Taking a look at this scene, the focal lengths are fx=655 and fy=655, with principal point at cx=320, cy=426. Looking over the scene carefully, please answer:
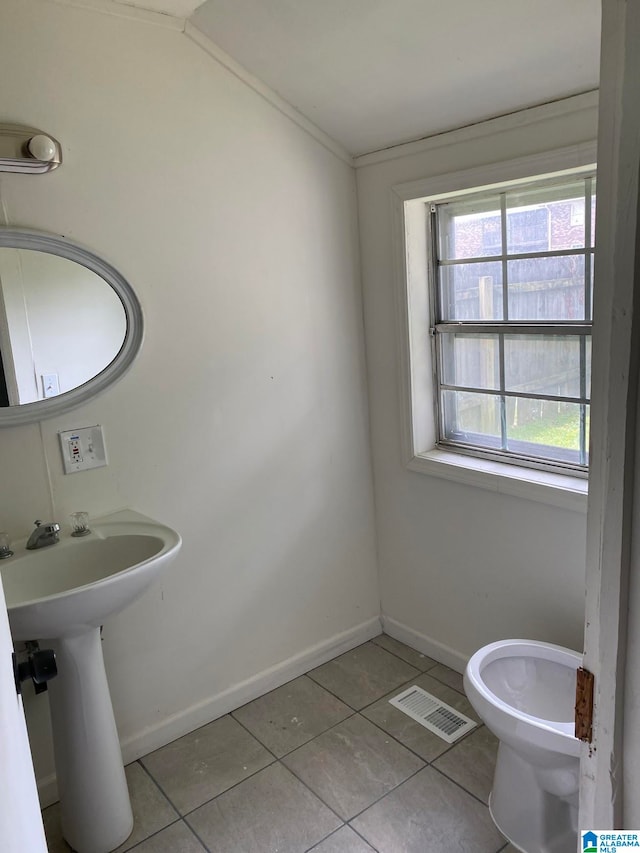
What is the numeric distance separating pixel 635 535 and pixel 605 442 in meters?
0.11

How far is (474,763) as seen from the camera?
2057 mm

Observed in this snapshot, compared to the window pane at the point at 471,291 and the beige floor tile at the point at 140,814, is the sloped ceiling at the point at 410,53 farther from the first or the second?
the beige floor tile at the point at 140,814

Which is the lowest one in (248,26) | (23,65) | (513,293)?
(513,293)

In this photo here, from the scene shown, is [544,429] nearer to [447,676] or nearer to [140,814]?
[447,676]

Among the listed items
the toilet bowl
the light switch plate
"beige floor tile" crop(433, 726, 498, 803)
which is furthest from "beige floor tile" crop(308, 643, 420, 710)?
the light switch plate

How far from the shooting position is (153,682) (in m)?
2.21

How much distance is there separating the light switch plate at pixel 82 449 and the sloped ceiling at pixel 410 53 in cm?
126

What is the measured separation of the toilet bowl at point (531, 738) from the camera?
1.59 meters

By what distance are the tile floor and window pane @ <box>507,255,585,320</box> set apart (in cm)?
139

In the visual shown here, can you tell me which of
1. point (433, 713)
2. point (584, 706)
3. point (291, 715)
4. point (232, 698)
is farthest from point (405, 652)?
point (584, 706)

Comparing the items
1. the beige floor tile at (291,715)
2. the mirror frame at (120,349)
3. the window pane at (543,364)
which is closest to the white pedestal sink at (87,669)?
the mirror frame at (120,349)

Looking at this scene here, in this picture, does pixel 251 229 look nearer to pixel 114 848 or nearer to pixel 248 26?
pixel 248 26

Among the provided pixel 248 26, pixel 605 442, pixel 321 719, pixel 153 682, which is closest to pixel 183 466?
pixel 153 682

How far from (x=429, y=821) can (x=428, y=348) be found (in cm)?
156
